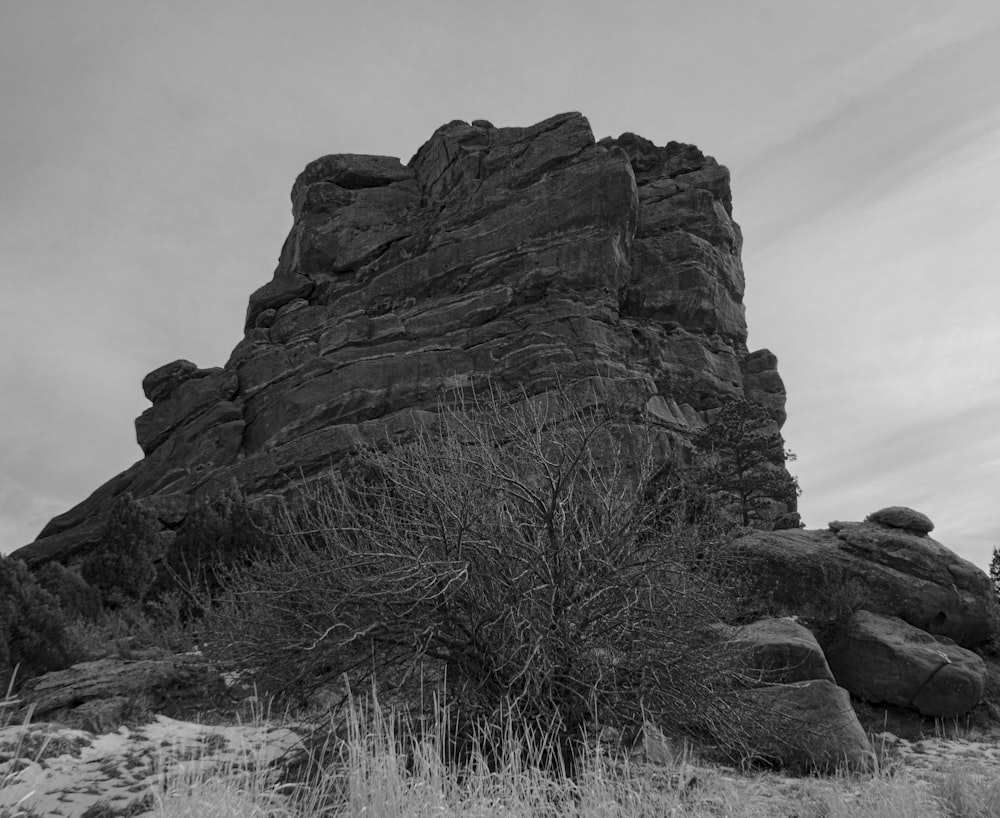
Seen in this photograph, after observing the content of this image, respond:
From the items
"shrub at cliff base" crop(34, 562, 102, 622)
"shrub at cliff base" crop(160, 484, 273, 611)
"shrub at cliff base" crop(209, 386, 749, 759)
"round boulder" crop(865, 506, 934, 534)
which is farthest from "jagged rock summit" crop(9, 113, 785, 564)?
"shrub at cliff base" crop(209, 386, 749, 759)

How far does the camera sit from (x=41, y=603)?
1512cm

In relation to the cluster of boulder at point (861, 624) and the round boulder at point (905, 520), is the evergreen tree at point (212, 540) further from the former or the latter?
the round boulder at point (905, 520)

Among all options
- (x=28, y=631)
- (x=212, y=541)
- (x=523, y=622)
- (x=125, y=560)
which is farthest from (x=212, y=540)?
(x=523, y=622)

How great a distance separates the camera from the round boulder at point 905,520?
57.0 feet

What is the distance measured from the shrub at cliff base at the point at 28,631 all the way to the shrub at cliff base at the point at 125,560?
9208 mm

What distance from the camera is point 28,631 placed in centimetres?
1405

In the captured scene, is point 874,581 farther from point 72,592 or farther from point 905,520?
point 72,592

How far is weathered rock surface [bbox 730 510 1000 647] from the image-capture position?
15055mm

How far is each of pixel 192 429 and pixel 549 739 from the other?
144 ft

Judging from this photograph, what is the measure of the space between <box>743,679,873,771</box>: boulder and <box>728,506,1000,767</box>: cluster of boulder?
18 millimetres

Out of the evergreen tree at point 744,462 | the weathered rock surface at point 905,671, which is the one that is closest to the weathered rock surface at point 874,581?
the weathered rock surface at point 905,671

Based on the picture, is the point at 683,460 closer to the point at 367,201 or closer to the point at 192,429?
the point at 192,429

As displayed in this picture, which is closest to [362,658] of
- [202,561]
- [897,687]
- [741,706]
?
[741,706]

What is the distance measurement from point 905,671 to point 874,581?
244 centimetres
